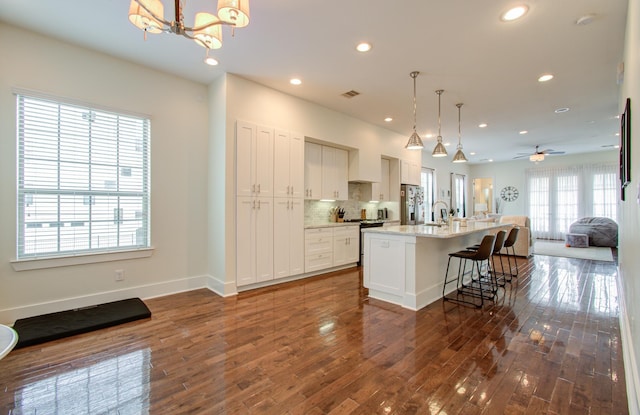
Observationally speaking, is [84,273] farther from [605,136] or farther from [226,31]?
[605,136]

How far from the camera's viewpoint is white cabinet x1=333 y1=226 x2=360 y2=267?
5381 millimetres

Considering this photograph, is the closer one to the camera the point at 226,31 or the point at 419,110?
the point at 226,31

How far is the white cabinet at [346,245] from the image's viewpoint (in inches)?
212

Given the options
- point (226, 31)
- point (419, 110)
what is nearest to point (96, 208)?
point (226, 31)

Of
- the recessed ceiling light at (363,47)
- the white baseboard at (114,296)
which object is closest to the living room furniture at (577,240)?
the recessed ceiling light at (363,47)

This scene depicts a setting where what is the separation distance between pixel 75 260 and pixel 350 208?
4.68 metres

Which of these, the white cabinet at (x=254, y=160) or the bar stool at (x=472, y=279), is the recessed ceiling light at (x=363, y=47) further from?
the bar stool at (x=472, y=279)

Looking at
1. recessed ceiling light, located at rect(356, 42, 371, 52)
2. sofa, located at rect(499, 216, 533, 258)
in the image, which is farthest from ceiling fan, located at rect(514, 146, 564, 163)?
recessed ceiling light, located at rect(356, 42, 371, 52)

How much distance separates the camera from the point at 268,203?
171 inches

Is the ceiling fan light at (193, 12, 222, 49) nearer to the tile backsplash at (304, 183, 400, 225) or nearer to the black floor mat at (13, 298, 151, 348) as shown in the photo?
the black floor mat at (13, 298, 151, 348)

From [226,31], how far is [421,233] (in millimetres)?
3013

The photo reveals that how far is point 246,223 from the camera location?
13.4ft

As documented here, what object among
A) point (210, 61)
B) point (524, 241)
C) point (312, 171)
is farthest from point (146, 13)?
point (524, 241)

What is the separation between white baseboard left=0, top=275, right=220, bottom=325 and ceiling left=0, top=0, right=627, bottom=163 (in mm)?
2856
